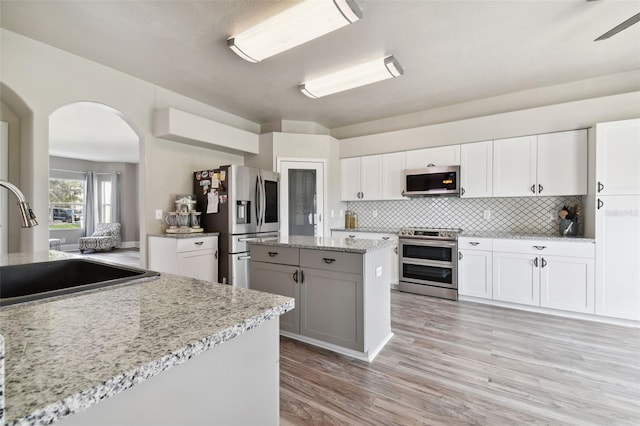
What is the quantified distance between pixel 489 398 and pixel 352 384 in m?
0.86

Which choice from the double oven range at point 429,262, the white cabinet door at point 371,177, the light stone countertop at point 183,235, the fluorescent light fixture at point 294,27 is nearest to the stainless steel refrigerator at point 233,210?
the light stone countertop at point 183,235

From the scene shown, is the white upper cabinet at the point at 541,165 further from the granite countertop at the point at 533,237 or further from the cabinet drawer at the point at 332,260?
the cabinet drawer at the point at 332,260

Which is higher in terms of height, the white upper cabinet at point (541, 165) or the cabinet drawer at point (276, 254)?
the white upper cabinet at point (541, 165)

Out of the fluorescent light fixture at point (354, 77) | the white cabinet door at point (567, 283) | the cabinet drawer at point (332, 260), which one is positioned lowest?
the white cabinet door at point (567, 283)

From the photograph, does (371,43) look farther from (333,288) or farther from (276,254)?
(333,288)

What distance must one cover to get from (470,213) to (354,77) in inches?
101

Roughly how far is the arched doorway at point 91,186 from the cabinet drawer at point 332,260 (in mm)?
5680

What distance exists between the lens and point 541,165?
11.5ft

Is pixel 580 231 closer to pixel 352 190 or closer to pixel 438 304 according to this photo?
pixel 438 304

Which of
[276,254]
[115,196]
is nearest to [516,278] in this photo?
[276,254]

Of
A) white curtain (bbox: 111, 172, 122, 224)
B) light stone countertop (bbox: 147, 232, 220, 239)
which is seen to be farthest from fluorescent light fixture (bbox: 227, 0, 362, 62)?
white curtain (bbox: 111, 172, 122, 224)

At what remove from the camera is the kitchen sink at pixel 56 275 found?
4.07ft

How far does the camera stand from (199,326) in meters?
0.71

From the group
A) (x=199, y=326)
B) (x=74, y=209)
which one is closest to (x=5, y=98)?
(x=199, y=326)
